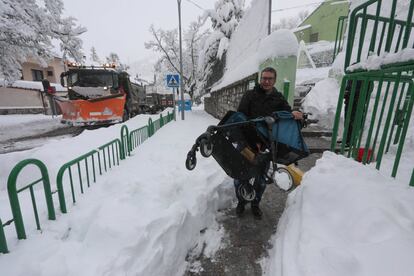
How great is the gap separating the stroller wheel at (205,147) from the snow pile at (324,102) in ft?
17.9

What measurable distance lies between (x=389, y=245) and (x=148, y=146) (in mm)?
5247

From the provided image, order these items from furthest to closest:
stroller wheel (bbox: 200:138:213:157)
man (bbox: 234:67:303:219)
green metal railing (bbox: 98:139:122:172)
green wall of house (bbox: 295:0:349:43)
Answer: green wall of house (bbox: 295:0:349:43) < green metal railing (bbox: 98:139:122:172) < man (bbox: 234:67:303:219) < stroller wheel (bbox: 200:138:213:157)

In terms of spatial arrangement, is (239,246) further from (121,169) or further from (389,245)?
(121,169)

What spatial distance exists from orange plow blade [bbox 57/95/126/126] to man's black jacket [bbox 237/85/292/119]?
7.94 meters

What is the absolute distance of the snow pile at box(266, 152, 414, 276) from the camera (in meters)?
1.30

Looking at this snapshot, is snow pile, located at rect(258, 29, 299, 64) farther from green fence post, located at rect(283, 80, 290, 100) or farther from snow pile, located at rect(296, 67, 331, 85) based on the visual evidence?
snow pile, located at rect(296, 67, 331, 85)

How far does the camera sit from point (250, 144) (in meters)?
2.58

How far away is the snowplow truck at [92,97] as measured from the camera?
351 inches

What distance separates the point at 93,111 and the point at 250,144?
8.37 meters

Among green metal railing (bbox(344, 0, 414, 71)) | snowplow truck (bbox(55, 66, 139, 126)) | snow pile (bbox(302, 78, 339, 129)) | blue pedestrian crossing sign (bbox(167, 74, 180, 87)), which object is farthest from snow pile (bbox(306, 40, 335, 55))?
green metal railing (bbox(344, 0, 414, 71))

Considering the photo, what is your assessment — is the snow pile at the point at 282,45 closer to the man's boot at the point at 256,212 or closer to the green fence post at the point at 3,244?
the man's boot at the point at 256,212

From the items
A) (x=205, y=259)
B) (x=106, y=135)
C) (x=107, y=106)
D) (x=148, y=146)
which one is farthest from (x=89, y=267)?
(x=107, y=106)

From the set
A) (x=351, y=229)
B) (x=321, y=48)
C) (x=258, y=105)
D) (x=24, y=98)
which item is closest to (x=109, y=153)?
(x=258, y=105)

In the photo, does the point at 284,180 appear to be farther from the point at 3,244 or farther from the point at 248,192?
the point at 3,244
